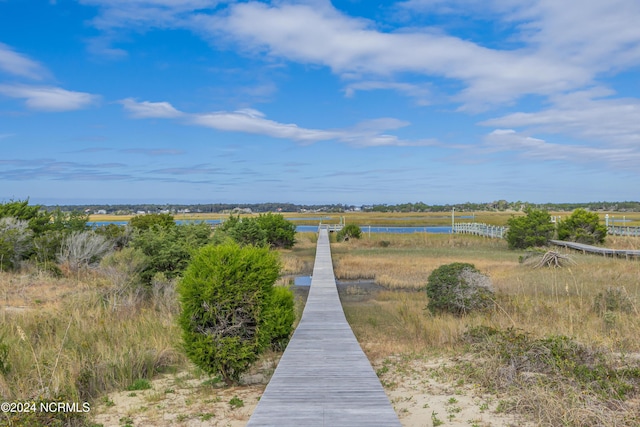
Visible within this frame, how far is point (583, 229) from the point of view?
29.0 metres

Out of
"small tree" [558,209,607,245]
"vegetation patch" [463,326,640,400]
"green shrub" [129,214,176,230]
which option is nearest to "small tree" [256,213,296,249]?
"green shrub" [129,214,176,230]

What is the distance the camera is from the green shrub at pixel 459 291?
10664 mm

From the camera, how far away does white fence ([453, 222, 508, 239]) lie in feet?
118

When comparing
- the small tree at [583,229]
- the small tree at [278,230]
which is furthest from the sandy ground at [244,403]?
the small tree at [583,229]

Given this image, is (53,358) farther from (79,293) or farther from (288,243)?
(288,243)

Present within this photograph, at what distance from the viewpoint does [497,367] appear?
661 cm

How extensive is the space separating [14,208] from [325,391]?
20.8 meters

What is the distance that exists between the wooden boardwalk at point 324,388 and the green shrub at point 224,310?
62cm

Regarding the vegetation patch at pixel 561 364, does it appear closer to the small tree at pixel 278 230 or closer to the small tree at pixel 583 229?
the small tree at pixel 278 230

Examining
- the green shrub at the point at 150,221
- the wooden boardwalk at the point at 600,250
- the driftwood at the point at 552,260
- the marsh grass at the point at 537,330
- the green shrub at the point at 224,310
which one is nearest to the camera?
the marsh grass at the point at 537,330

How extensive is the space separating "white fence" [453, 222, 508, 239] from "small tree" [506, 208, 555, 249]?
14.7 feet

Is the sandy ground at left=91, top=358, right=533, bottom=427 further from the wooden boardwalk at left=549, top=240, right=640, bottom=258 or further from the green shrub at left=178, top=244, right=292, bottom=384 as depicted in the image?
the wooden boardwalk at left=549, top=240, right=640, bottom=258

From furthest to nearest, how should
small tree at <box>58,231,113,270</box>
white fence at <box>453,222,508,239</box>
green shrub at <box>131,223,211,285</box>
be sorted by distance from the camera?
white fence at <box>453,222,508,239</box>, small tree at <box>58,231,113,270</box>, green shrub at <box>131,223,211,285</box>

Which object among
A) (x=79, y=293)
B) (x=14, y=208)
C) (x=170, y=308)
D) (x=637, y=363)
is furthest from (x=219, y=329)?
(x=14, y=208)
